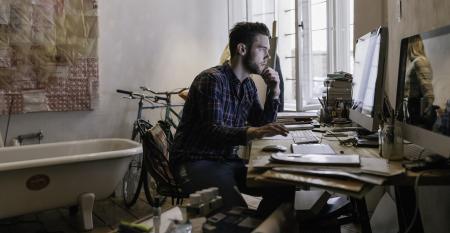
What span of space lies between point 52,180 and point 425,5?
2.28m

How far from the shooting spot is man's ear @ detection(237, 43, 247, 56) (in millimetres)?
2184

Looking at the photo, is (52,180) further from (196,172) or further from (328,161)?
(328,161)

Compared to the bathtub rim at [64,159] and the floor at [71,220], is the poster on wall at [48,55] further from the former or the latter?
the floor at [71,220]

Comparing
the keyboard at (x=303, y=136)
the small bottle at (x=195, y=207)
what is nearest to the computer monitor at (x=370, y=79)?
the keyboard at (x=303, y=136)

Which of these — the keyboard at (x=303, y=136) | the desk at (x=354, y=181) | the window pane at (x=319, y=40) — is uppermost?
the window pane at (x=319, y=40)

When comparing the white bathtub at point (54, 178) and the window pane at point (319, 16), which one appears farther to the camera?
the window pane at point (319, 16)

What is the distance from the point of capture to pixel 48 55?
3.34m

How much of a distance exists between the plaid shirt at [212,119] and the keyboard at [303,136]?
25 centimetres

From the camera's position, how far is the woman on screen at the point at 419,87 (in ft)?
4.31

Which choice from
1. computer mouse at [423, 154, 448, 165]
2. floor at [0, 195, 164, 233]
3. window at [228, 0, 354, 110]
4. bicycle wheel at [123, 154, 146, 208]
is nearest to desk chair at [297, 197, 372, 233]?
computer mouse at [423, 154, 448, 165]

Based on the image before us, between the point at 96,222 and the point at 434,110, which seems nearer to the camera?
the point at 434,110

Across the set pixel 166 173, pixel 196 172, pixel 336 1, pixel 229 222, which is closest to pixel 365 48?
pixel 196 172

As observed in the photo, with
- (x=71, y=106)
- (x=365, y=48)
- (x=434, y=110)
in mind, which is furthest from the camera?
(x=71, y=106)

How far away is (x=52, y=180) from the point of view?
2.66 meters
